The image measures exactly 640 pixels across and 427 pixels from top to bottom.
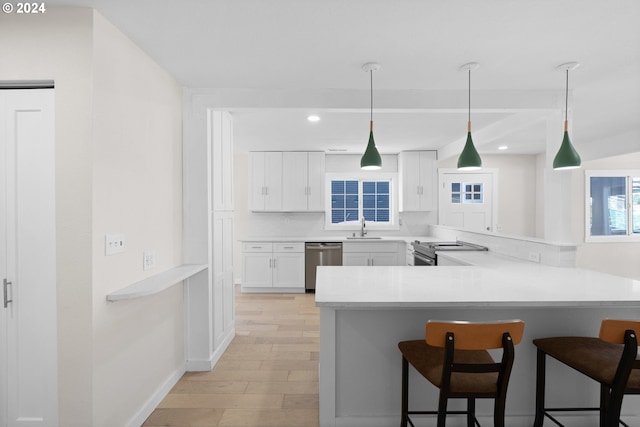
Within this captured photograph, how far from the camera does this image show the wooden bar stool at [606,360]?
1622 mm

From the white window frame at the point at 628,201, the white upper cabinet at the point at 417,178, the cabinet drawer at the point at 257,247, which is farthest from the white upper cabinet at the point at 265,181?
the white window frame at the point at 628,201

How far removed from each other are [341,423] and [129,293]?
151 centimetres

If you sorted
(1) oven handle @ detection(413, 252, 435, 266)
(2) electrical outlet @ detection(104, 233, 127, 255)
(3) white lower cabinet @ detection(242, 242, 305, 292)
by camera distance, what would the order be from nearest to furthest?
1. (2) electrical outlet @ detection(104, 233, 127, 255)
2. (1) oven handle @ detection(413, 252, 435, 266)
3. (3) white lower cabinet @ detection(242, 242, 305, 292)

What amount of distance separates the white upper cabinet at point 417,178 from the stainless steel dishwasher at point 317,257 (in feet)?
4.84

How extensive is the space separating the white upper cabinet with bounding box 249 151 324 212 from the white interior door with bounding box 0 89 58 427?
164 inches

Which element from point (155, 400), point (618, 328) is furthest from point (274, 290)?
point (618, 328)

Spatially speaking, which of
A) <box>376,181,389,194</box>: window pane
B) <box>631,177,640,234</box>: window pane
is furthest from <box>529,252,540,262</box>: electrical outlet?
<box>631,177,640,234</box>: window pane

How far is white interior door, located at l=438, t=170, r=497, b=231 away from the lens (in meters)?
6.44

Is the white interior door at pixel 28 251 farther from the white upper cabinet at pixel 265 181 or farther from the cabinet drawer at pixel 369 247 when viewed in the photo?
the cabinet drawer at pixel 369 247

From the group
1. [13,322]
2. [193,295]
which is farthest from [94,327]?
[193,295]

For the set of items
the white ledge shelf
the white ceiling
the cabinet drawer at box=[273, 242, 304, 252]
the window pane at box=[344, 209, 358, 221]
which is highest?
the white ceiling

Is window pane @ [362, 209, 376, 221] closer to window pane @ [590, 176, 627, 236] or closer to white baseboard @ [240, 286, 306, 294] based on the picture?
white baseboard @ [240, 286, 306, 294]

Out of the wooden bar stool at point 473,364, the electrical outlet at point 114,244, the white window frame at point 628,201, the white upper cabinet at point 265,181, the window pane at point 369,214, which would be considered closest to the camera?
the wooden bar stool at point 473,364

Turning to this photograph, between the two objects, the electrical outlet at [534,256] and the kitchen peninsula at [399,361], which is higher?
the electrical outlet at [534,256]
